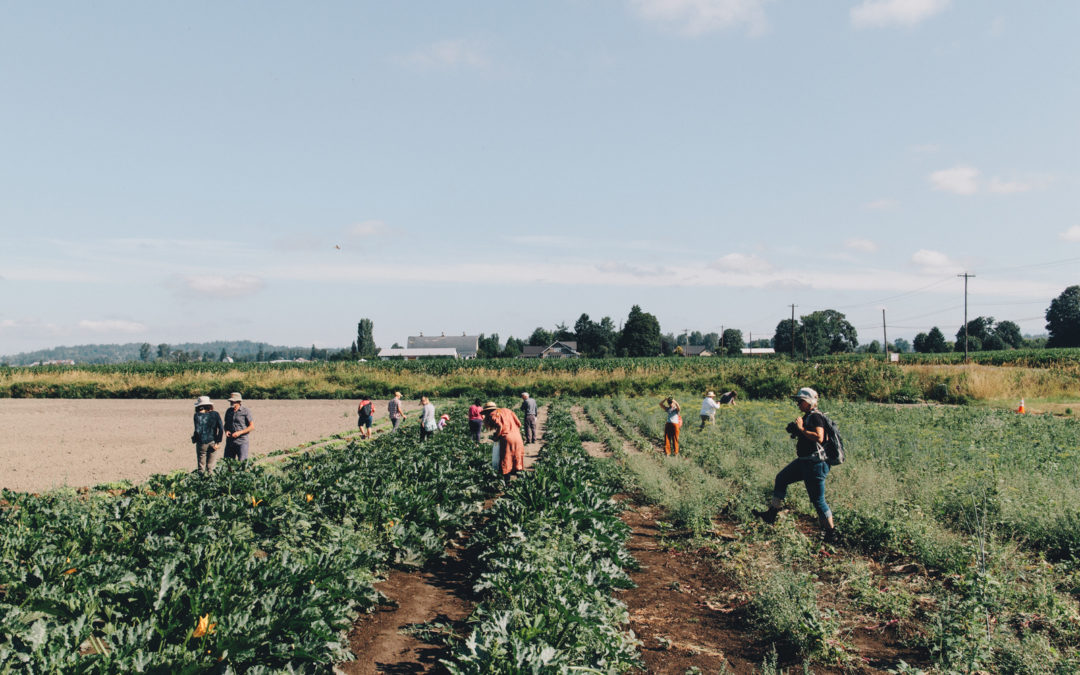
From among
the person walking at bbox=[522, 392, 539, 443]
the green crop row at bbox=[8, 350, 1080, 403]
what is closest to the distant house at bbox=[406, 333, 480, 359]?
the green crop row at bbox=[8, 350, 1080, 403]

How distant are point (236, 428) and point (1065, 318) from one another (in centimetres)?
11974

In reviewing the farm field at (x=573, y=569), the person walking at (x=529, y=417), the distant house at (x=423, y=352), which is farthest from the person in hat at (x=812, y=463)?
the distant house at (x=423, y=352)

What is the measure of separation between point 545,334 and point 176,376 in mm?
97599

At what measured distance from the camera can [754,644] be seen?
534 cm

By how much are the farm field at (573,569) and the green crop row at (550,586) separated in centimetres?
2

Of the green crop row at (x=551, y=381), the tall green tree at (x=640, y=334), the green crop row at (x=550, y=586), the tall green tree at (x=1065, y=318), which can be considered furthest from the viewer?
the tall green tree at (x=640, y=334)

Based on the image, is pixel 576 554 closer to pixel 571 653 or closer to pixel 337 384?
pixel 571 653

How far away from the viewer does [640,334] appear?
9719 cm

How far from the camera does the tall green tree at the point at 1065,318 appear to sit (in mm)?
91750

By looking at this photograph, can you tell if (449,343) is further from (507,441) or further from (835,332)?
(507,441)

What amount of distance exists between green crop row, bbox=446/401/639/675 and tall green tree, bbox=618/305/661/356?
294ft

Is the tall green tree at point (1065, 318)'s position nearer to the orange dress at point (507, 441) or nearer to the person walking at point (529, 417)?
the person walking at point (529, 417)

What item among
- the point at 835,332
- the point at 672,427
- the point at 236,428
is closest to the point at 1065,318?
the point at 835,332

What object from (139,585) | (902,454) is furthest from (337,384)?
(139,585)
